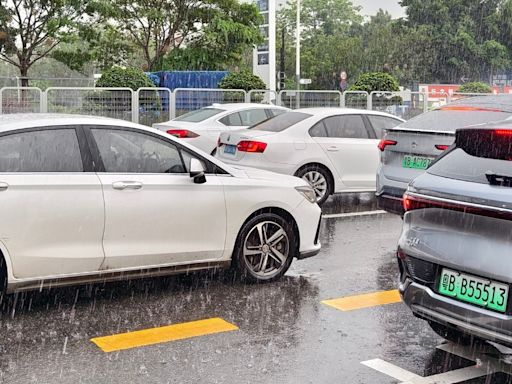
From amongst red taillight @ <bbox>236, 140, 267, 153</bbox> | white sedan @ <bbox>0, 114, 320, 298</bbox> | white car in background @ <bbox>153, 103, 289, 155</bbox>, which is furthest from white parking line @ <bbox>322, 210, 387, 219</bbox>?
white sedan @ <bbox>0, 114, 320, 298</bbox>

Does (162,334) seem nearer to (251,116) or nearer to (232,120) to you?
(232,120)

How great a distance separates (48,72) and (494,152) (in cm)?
7574

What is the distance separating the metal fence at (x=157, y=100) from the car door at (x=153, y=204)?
34.3 ft

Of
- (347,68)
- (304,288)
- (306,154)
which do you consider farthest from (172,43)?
(347,68)

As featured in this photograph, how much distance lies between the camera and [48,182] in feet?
17.6

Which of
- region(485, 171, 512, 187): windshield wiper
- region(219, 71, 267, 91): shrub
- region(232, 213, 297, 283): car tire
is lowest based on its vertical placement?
region(232, 213, 297, 283): car tire

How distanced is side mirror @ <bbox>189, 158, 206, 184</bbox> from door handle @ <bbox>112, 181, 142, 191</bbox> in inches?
17.4

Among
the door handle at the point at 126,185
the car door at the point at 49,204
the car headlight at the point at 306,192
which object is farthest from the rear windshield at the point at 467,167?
the car door at the point at 49,204

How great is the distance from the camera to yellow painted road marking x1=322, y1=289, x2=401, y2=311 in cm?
591

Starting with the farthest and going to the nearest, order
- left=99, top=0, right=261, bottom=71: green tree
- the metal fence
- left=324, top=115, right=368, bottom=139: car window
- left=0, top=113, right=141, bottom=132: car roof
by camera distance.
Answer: left=99, top=0, right=261, bottom=71: green tree
the metal fence
left=324, top=115, right=368, bottom=139: car window
left=0, top=113, right=141, bottom=132: car roof

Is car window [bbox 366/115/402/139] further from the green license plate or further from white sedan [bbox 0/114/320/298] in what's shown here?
the green license plate

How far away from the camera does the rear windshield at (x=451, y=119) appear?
23.4 feet

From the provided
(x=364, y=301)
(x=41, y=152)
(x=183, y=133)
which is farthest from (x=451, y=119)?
(x=183, y=133)

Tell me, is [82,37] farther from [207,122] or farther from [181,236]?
[181,236]
